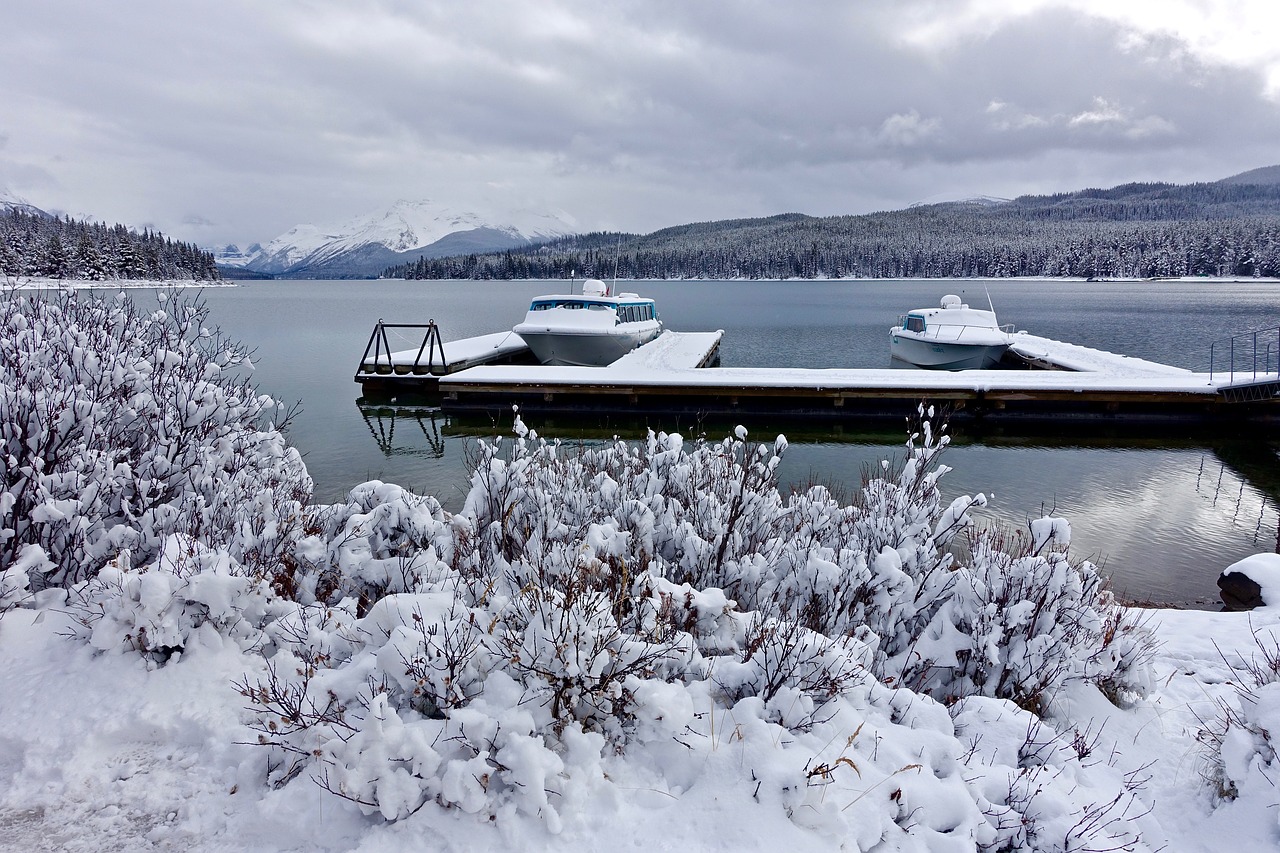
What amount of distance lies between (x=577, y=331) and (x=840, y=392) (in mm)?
11193

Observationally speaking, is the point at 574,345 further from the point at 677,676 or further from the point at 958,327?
the point at 677,676

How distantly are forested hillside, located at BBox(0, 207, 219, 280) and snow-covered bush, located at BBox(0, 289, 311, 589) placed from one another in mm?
74495

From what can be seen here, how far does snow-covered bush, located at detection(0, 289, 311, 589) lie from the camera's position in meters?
4.75

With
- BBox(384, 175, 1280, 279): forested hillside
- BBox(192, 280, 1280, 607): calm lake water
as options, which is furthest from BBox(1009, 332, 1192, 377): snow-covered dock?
BBox(384, 175, 1280, 279): forested hillside

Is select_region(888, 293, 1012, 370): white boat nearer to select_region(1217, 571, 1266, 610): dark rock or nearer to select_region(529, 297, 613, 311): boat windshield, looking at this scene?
select_region(529, 297, 613, 311): boat windshield

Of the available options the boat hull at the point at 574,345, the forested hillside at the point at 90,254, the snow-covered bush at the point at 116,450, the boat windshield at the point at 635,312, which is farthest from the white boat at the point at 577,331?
the forested hillside at the point at 90,254

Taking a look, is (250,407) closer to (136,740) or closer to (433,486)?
(136,740)

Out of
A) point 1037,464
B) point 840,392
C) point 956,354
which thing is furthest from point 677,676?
point 956,354

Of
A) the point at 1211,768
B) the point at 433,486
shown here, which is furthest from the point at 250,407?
the point at 1211,768

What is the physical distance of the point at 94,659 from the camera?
11.7ft

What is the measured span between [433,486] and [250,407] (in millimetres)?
6987

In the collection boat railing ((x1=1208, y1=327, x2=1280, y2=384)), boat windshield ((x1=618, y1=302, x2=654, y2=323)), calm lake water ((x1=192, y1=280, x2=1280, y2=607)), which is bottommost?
calm lake water ((x1=192, y1=280, x2=1280, y2=607))

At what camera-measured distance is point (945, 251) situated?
13825 centimetres

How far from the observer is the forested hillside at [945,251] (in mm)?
112625
